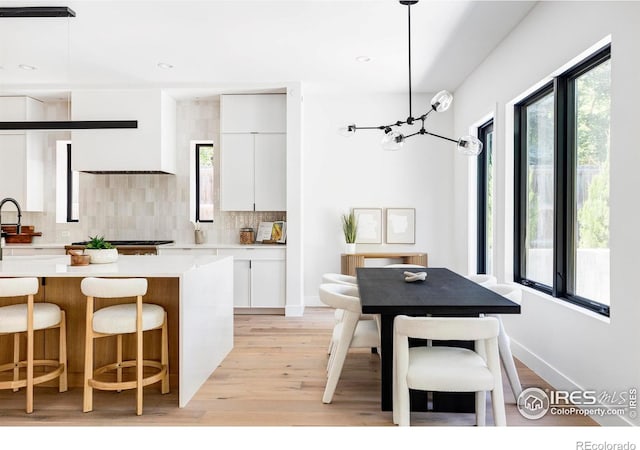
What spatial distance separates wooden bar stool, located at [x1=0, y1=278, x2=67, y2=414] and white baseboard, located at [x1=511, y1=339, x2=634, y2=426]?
132 inches

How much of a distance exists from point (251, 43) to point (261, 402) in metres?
3.26

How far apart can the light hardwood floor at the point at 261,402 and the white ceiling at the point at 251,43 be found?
2.89m

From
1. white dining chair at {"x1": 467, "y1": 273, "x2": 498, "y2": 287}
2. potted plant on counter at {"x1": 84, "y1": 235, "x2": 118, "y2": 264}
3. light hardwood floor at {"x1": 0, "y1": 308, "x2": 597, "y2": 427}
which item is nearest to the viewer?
light hardwood floor at {"x1": 0, "y1": 308, "x2": 597, "y2": 427}

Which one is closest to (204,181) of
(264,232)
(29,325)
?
(264,232)

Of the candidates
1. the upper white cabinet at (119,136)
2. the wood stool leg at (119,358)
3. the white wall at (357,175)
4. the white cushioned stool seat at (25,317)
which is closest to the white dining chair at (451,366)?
the wood stool leg at (119,358)

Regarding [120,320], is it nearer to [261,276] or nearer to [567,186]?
[261,276]

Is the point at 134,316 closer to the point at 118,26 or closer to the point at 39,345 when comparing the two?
the point at 39,345

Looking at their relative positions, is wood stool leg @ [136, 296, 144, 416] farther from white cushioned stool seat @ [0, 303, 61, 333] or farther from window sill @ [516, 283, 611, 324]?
window sill @ [516, 283, 611, 324]

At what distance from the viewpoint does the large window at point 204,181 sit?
6.28 meters

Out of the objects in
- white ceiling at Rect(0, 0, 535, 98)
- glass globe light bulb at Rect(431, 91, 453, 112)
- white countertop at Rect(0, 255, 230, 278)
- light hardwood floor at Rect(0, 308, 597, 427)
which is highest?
white ceiling at Rect(0, 0, 535, 98)

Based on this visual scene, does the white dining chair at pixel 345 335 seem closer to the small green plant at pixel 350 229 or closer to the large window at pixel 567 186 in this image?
the large window at pixel 567 186

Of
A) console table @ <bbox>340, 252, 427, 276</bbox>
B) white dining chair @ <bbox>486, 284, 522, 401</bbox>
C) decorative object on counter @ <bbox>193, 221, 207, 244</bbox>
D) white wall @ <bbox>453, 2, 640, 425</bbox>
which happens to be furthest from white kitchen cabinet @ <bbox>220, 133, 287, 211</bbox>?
white dining chair @ <bbox>486, 284, 522, 401</bbox>

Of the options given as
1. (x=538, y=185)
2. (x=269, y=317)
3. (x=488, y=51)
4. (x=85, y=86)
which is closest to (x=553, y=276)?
(x=538, y=185)

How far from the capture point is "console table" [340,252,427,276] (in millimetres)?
5941
